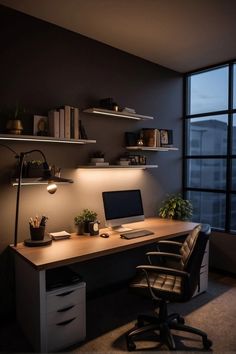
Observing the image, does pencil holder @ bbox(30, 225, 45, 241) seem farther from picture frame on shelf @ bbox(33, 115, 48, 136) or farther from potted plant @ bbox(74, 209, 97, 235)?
picture frame on shelf @ bbox(33, 115, 48, 136)

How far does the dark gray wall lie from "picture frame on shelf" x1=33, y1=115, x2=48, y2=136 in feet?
0.26

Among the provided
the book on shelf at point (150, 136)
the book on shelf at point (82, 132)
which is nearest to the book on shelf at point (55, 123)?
the book on shelf at point (82, 132)

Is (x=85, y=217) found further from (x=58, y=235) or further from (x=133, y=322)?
(x=133, y=322)

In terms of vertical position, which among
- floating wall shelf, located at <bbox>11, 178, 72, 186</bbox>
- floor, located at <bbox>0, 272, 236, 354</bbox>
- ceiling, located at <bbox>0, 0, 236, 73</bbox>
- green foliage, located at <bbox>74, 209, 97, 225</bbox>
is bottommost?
floor, located at <bbox>0, 272, 236, 354</bbox>

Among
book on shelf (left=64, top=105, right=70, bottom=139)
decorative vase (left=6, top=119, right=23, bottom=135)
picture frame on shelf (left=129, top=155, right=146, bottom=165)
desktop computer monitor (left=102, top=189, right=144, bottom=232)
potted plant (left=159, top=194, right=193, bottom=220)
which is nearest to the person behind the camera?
decorative vase (left=6, top=119, right=23, bottom=135)

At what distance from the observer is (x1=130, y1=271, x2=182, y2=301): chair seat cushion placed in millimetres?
2181

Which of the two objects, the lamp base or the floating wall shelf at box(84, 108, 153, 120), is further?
the floating wall shelf at box(84, 108, 153, 120)

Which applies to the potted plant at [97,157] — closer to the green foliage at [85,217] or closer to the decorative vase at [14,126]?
the green foliage at [85,217]

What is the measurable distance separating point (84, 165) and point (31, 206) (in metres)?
0.71

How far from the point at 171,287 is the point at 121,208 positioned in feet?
3.46

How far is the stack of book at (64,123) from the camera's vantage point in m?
2.63

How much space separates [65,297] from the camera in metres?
2.22

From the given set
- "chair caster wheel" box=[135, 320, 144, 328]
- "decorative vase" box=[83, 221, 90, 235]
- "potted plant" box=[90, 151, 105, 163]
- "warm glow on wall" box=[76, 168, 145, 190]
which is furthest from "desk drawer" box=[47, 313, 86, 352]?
"potted plant" box=[90, 151, 105, 163]

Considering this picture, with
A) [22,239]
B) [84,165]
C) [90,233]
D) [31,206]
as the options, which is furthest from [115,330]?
[84,165]
